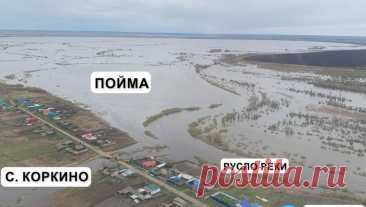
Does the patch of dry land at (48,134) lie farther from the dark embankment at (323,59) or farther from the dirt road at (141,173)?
the dark embankment at (323,59)

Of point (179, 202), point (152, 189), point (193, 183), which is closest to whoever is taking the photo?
point (179, 202)

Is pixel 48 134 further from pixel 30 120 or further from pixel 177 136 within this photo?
pixel 177 136

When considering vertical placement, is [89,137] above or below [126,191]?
above

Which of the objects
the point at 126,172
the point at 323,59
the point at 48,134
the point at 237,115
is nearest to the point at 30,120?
the point at 48,134

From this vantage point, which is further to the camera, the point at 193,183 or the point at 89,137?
the point at 89,137

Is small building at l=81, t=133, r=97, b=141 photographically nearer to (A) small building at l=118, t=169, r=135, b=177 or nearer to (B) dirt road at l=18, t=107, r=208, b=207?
(B) dirt road at l=18, t=107, r=208, b=207

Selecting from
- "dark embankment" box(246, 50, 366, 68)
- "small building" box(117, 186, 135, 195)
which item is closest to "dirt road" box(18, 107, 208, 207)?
"small building" box(117, 186, 135, 195)

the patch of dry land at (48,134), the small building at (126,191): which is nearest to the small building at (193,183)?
the small building at (126,191)

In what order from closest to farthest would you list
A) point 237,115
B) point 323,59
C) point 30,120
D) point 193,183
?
point 193,183 → point 30,120 → point 237,115 → point 323,59

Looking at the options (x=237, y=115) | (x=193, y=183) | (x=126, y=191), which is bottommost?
(x=126, y=191)
